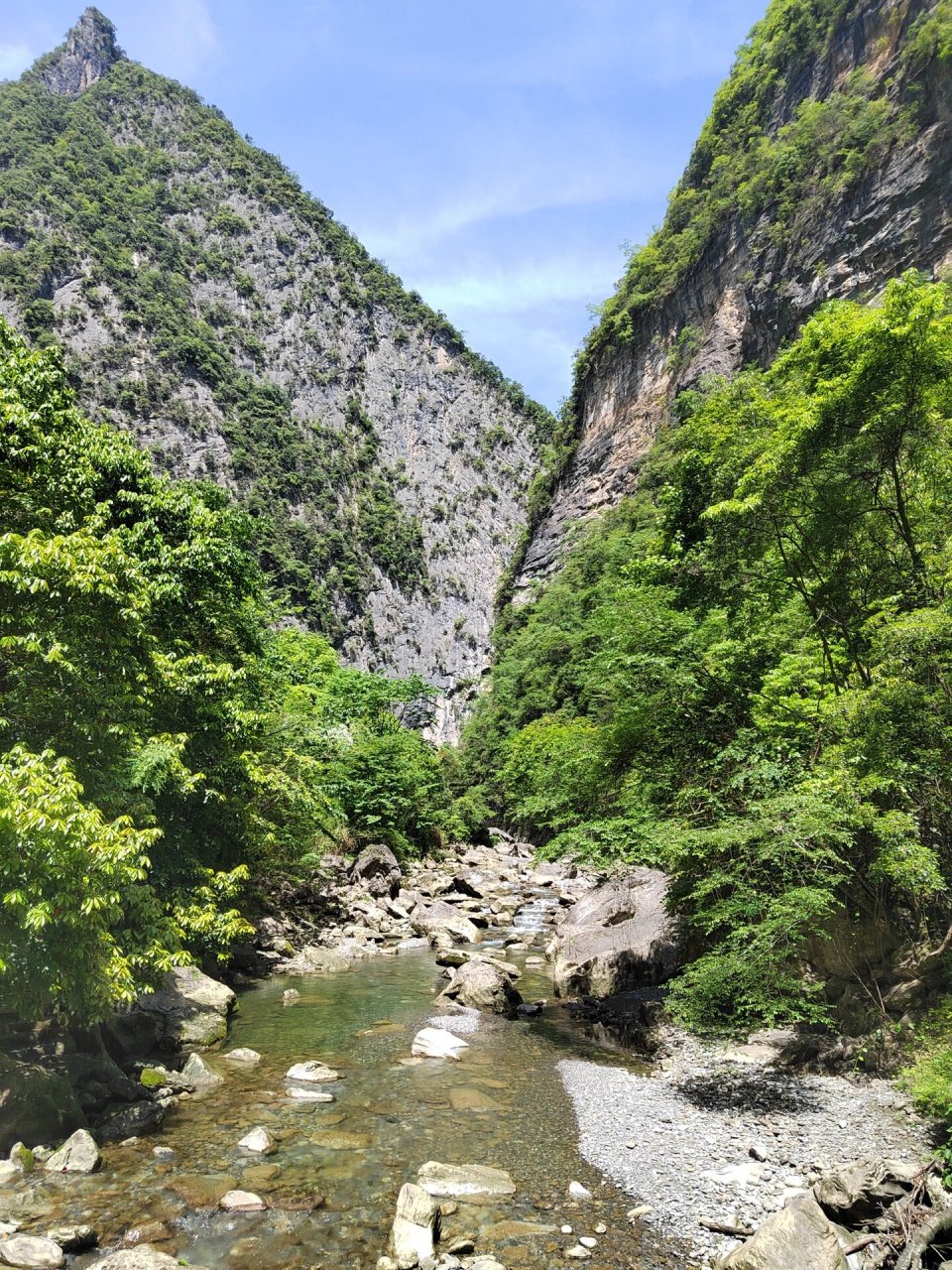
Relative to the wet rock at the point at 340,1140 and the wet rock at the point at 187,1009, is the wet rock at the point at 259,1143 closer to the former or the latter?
the wet rock at the point at 340,1140

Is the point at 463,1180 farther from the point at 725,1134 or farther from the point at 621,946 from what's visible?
the point at 621,946

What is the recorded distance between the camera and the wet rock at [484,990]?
1375 cm

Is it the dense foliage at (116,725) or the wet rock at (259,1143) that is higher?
the dense foliage at (116,725)

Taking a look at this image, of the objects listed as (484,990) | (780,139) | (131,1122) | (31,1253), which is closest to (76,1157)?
(131,1122)

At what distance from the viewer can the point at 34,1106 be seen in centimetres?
767

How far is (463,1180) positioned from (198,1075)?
4559 mm

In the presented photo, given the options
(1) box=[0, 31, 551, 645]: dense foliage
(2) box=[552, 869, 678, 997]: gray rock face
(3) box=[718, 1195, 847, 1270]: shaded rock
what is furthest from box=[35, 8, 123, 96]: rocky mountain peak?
(3) box=[718, 1195, 847, 1270]: shaded rock

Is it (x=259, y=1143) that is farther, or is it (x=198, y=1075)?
(x=198, y=1075)

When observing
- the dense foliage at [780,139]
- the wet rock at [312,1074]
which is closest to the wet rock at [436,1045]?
the wet rock at [312,1074]

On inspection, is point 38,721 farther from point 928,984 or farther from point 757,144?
point 757,144

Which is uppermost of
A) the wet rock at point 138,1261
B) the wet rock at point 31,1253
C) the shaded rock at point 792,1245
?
the shaded rock at point 792,1245

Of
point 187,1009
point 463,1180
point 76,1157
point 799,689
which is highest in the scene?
point 799,689

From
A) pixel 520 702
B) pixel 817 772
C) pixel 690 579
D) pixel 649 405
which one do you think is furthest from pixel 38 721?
pixel 649 405

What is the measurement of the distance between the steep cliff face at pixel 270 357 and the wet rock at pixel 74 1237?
72.3 m
